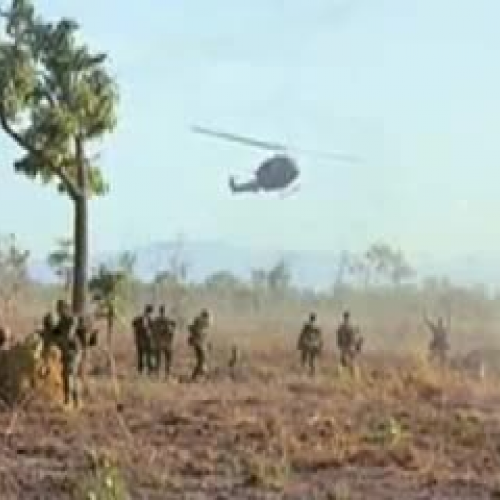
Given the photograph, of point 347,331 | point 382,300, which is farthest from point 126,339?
point 382,300

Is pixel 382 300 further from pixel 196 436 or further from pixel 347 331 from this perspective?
pixel 196 436

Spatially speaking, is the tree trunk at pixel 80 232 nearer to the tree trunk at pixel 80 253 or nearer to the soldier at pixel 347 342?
the tree trunk at pixel 80 253

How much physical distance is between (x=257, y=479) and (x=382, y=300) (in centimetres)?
10709

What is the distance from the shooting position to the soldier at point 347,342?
44188 millimetres

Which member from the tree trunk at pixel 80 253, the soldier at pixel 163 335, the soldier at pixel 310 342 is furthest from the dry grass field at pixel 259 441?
the soldier at pixel 310 342

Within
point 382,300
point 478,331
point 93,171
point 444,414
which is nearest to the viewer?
point 444,414

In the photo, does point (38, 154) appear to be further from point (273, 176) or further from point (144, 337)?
point (273, 176)

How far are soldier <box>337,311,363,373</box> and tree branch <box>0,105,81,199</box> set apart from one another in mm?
9167

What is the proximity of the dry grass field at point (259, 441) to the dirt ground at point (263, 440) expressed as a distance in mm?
26

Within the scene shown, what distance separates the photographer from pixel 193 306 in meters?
112

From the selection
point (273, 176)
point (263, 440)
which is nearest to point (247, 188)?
point (273, 176)

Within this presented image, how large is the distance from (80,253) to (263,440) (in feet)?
42.6

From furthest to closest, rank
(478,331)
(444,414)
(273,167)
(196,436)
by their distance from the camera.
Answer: (478,331), (273,167), (444,414), (196,436)

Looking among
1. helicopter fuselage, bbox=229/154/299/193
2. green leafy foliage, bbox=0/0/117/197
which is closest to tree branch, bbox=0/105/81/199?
green leafy foliage, bbox=0/0/117/197
